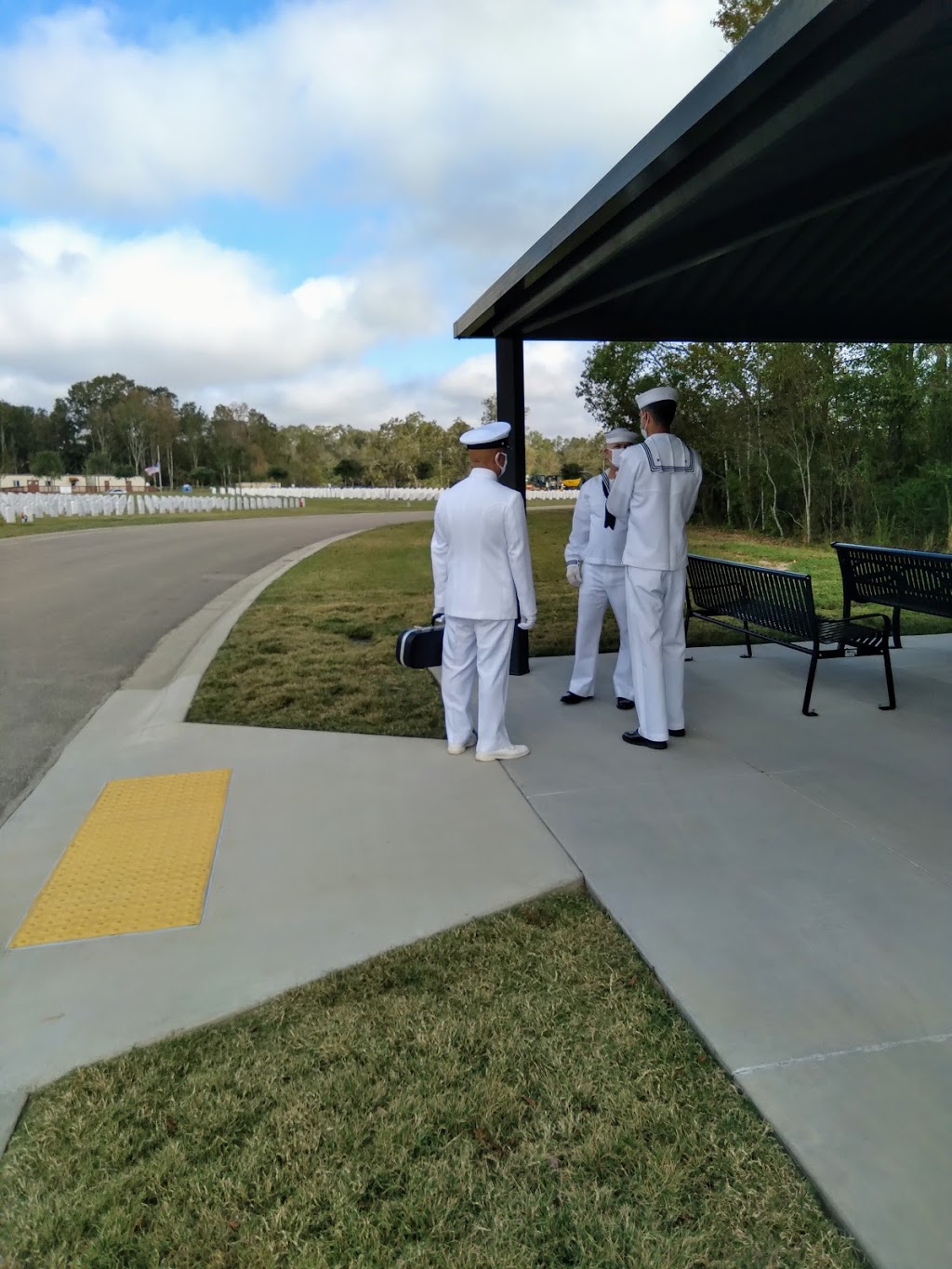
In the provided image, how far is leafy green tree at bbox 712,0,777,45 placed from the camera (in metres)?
19.7

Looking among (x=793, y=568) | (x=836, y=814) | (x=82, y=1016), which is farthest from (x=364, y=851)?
(x=793, y=568)

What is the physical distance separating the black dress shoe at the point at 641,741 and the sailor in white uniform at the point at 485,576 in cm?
64

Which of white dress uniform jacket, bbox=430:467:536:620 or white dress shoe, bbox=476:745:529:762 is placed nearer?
white dress uniform jacket, bbox=430:467:536:620

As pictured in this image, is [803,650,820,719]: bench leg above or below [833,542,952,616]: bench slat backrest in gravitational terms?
below

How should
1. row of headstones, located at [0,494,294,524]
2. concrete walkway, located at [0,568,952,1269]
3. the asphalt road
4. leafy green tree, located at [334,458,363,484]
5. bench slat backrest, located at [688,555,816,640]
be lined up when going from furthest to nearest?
1. leafy green tree, located at [334,458,363,484]
2. row of headstones, located at [0,494,294,524]
3. the asphalt road
4. bench slat backrest, located at [688,555,816,640]
5. concrete walkway, located at [0,568,952,1269]

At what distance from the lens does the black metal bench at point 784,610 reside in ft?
19.3

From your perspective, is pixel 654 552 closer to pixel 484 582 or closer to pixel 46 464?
pixel 484 582

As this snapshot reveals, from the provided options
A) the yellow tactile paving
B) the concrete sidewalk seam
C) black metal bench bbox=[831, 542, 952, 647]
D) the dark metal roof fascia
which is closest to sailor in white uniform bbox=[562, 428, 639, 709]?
the dark metal roof fascia

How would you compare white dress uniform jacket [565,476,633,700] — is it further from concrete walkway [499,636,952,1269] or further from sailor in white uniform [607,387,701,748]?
sailor in white uniform [607,387,701,748]

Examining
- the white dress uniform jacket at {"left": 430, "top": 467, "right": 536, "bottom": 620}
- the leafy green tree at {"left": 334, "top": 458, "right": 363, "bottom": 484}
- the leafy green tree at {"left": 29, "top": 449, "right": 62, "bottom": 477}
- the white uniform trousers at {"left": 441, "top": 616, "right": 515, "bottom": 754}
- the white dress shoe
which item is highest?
the leafy green tree at {"left": 29, "top": 449, "right": 62, "bottom": 477}

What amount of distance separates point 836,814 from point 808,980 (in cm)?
153

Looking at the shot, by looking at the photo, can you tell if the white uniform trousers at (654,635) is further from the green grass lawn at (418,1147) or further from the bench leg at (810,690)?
the green grass lawn at (418,1147)

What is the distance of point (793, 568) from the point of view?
1488 centimetres

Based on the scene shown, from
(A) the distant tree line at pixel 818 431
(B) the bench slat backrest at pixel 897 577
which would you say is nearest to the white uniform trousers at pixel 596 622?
(B) the bench slat backrest at pixel 897 577
